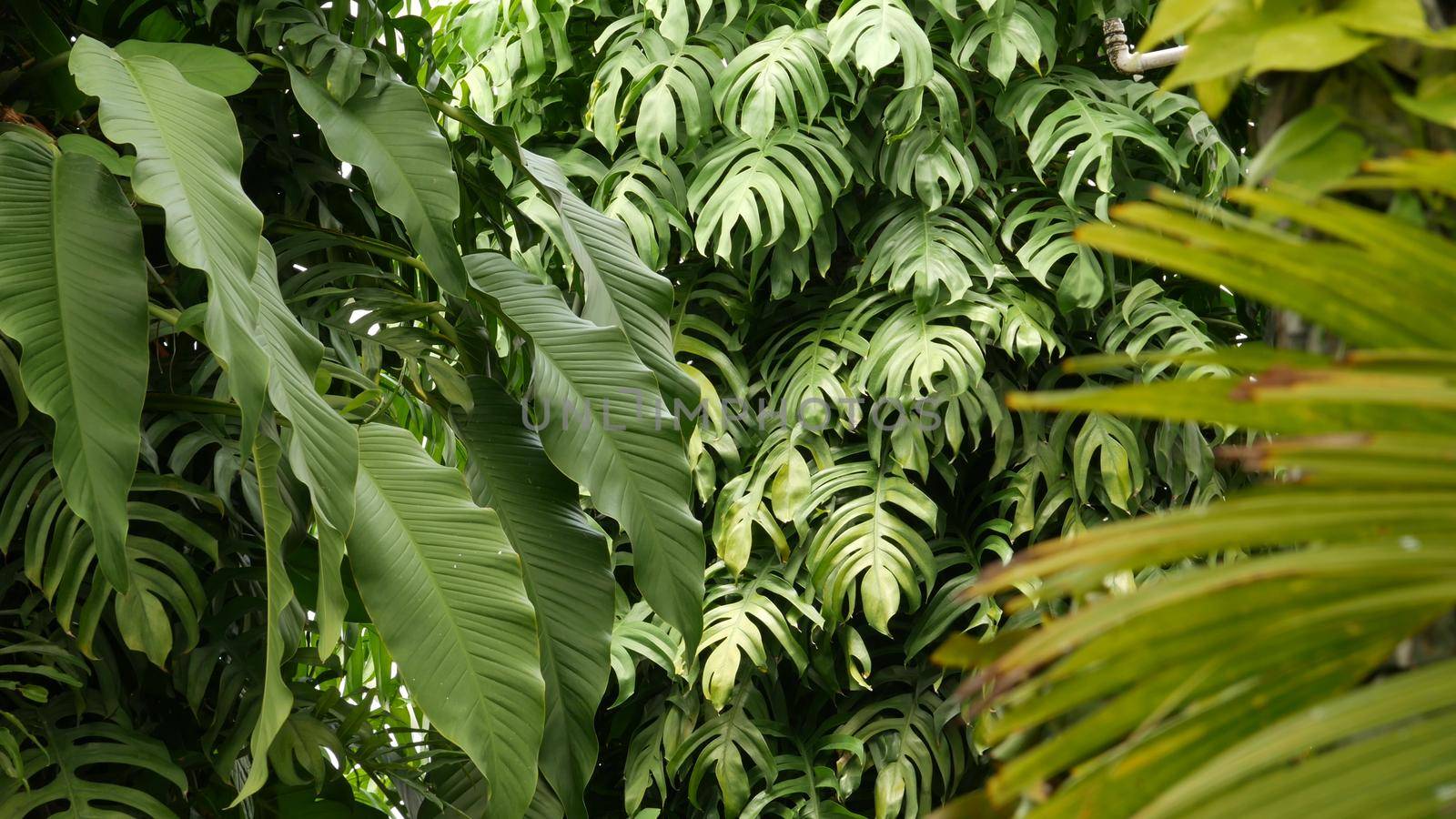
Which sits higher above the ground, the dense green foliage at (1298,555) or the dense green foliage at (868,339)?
the dense green foliage at (1298,555)

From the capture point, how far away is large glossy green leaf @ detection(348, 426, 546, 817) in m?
1.15

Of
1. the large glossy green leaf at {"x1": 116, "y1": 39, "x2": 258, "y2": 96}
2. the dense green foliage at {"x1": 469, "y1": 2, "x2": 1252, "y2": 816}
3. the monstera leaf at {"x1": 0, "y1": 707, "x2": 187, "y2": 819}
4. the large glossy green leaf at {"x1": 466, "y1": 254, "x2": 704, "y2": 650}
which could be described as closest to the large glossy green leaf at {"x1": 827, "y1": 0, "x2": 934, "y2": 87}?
the dense green foliage at {"x1": 469, "y1": 2, "x2": 1252, "y2": 816}

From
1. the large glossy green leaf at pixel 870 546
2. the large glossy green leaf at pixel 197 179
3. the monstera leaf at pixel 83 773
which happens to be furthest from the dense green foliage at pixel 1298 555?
the large glossy green leaf at pixel 870 546

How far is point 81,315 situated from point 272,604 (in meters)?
0.35

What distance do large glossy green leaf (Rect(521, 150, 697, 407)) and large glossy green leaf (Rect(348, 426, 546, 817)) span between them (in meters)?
0.40

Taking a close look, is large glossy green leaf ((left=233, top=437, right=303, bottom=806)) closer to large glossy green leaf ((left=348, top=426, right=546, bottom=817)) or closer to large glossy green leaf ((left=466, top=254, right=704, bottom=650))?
large glossy green leaf ((left=348, top=426, right=546, bottom=817))

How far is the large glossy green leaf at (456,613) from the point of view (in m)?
1.15

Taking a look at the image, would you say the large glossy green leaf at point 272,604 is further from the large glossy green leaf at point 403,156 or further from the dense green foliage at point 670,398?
the large glossy green leaf at point 403,156

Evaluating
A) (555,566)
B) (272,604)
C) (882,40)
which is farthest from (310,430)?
(882,40)

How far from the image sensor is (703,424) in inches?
93.3

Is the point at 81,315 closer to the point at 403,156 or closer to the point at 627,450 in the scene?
the point at 403,156

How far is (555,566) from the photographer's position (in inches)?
56.3

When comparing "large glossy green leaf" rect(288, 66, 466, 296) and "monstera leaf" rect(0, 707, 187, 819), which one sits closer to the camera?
"monstera leaf" rect(0, 707, 187, 819)

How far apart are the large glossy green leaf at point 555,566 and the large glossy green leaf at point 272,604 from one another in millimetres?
327
